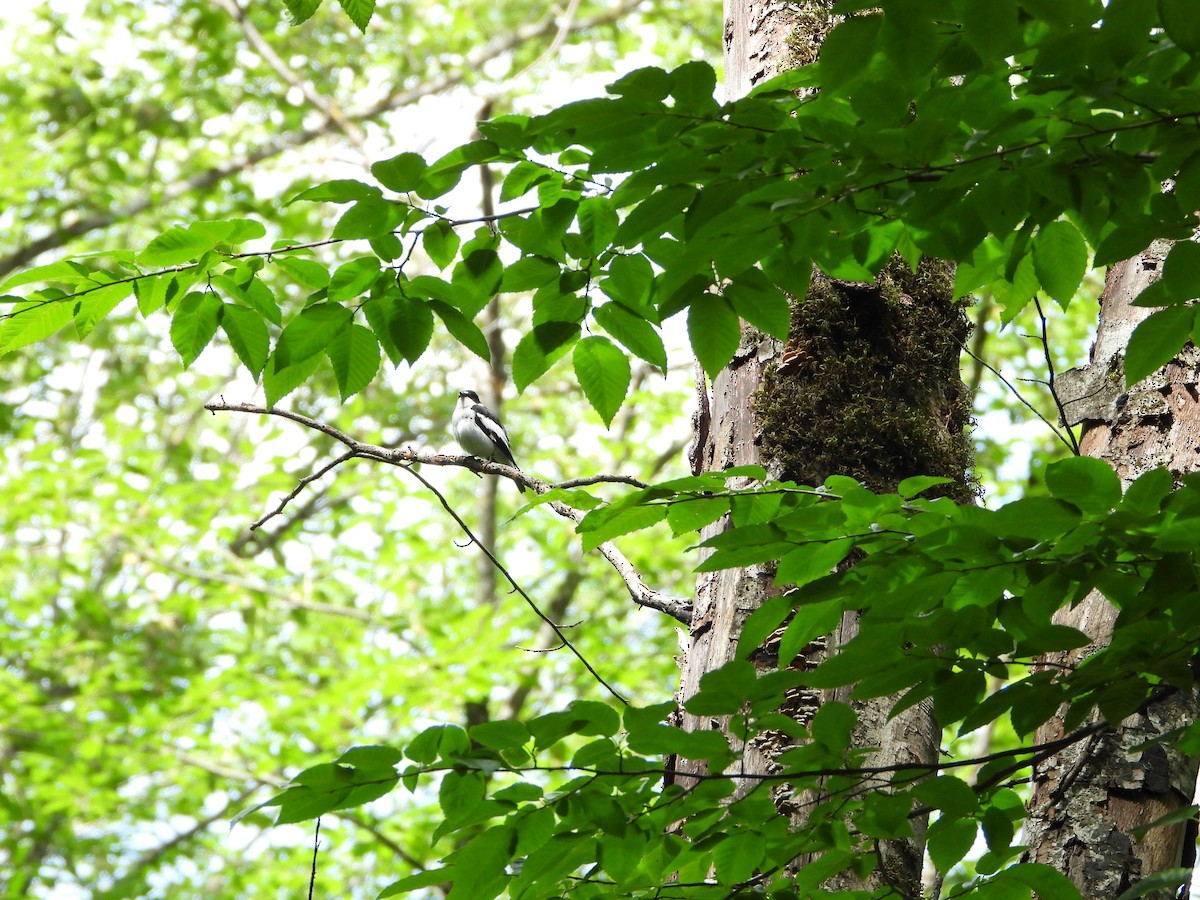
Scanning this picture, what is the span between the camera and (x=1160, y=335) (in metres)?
1.69

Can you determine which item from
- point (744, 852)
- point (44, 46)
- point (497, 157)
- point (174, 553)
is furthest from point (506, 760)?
point (44, 46)

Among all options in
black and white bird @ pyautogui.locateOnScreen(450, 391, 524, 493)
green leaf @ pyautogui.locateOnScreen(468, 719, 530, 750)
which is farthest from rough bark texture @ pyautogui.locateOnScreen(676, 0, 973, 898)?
black and white bird @ pyautogui.locateOnScreen(450, 391, 524, 493)

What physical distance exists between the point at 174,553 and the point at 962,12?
33.7ft

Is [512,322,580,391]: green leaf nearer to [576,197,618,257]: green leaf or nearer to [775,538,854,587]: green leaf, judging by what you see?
[576,197,618,257]: green leaf

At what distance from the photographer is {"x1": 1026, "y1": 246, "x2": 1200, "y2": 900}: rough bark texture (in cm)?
207

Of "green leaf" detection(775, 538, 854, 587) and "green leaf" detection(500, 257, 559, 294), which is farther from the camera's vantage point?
"green leaf" detection(500, 257, 559, 294)

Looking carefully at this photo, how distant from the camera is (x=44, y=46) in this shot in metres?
12.3

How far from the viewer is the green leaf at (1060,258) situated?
1.86 m

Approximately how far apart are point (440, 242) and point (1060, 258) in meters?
1.14

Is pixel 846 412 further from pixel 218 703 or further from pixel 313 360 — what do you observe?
pixel 218 703

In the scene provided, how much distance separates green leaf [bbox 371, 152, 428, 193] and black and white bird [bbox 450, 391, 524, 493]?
5816 mm

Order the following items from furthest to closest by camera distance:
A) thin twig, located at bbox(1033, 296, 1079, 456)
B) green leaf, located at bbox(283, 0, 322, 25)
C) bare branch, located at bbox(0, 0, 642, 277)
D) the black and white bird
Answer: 1. bare branch, located at bbox(0, 0, 642, 277)
2. the black and white bird
3. thin twig, located at bbox(1033, 296, 1079, 456)
4. green leaf, located at bbox(283, 0, 322, 25)

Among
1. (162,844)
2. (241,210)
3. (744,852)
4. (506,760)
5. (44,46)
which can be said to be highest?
(44,46)

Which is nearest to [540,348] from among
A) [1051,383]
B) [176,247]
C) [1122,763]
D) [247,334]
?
[247,334]
